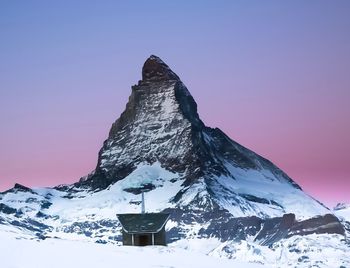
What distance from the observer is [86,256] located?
4025 cm

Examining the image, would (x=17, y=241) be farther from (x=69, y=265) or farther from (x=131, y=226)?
(x=131, y=226)

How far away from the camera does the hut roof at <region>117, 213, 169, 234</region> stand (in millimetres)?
80062

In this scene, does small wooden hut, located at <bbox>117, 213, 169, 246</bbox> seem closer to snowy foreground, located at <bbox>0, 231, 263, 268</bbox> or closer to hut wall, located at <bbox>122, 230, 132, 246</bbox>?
hut wall, located at <bbox>122, 230, 132, 246</bbox>

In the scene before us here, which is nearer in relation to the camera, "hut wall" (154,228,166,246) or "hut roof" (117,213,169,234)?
"hut roof" (117,213,169,234)

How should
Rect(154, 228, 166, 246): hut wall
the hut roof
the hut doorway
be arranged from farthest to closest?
the hut doorway
Rect(154, 228, 166, 246): hut wall
the hut roof

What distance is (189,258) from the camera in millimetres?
44344

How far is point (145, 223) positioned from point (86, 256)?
40.9m

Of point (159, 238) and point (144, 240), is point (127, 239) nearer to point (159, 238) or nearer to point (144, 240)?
point (144, 240)

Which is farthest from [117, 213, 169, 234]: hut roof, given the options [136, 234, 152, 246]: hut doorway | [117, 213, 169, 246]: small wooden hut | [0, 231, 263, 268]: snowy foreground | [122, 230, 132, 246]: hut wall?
[0, 231, 263, 268]: snowy foreground

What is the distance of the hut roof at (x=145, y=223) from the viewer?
8006 centimetres

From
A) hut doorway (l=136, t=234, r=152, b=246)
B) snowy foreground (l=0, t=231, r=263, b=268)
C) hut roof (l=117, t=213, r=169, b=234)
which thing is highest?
hut roof (l=117, t=213, r=169, b=234)

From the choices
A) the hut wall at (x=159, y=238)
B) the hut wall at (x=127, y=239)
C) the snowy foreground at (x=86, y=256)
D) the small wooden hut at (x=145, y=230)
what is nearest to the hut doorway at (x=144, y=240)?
the small wooden hut at (x=145, y=230)

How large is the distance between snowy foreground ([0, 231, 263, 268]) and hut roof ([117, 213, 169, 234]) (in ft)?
106

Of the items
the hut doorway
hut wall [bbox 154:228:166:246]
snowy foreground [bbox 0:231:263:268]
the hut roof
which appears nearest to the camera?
snowy foreground [bbox 0:231:263:268]
